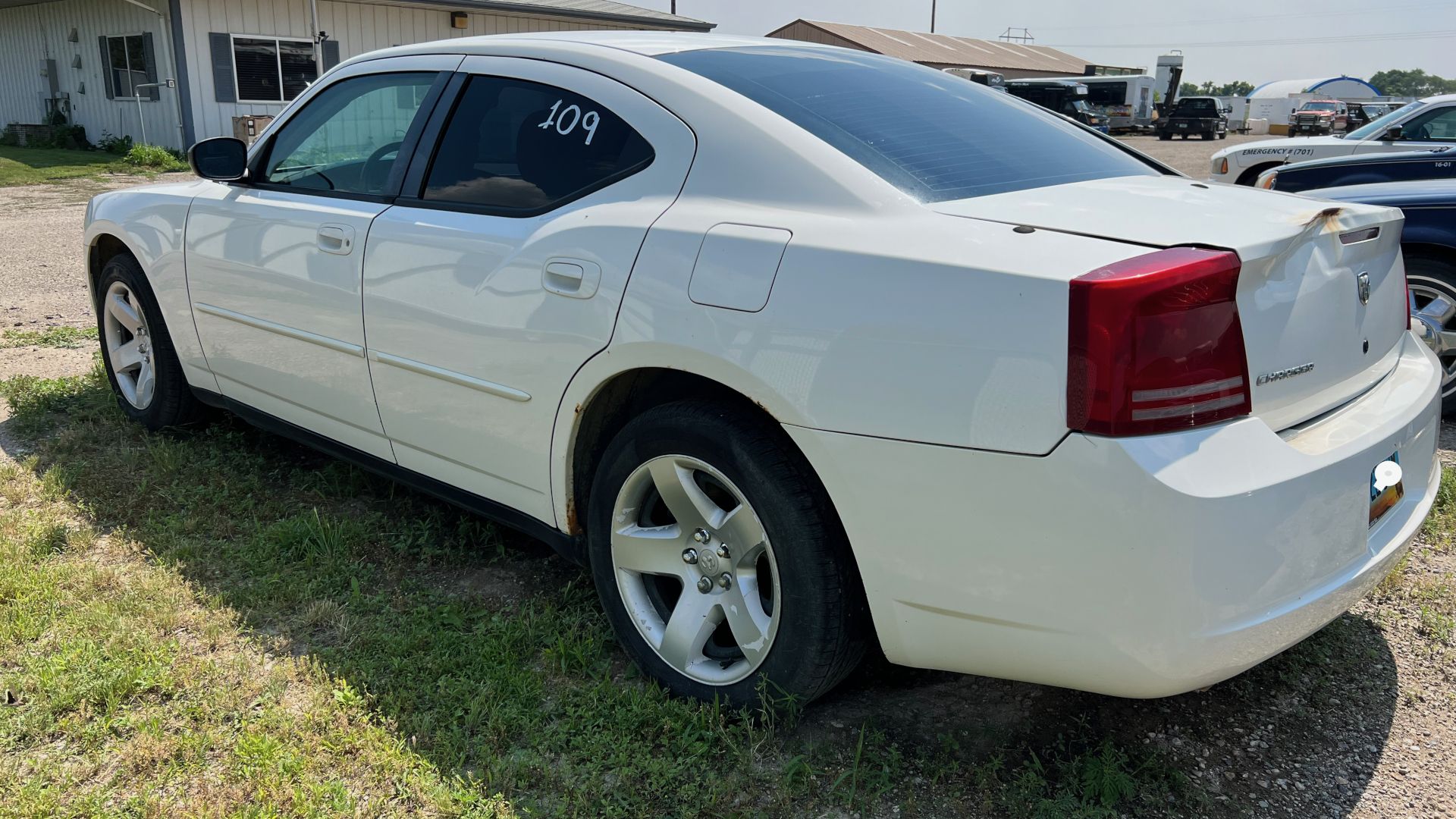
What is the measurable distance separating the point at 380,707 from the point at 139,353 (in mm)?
2744

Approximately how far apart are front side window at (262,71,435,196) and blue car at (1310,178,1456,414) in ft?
12.6

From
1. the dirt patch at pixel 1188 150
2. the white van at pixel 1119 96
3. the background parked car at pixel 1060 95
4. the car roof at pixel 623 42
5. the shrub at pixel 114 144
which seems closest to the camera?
the car roof at pixel 623 42

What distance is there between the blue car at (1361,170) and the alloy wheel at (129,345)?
610 cm

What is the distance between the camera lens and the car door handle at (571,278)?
258 centimetres

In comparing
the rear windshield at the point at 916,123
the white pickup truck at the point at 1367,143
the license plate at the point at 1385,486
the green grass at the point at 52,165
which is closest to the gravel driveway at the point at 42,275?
the green grass at the point at 52,165

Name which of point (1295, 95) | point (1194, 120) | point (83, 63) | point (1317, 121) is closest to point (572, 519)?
point (83, 63)

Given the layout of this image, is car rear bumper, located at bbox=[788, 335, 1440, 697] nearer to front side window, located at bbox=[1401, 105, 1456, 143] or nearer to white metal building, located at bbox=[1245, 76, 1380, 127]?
front side window, located at bbox=[1401, 105, 1456, 143]

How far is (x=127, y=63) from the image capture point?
1945 centimetres

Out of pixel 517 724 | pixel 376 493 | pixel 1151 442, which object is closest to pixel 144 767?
pixel 517 724

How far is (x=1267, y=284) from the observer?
204 cm

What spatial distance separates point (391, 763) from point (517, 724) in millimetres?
302

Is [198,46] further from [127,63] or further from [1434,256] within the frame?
[1434,256]

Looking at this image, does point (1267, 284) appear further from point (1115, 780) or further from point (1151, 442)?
point (1115, 780)

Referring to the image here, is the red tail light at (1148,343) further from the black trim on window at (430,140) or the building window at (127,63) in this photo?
the building window at (127,63)
